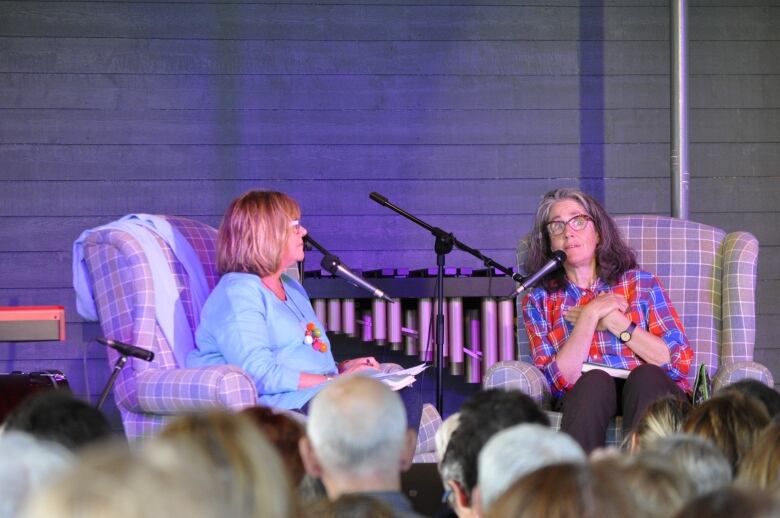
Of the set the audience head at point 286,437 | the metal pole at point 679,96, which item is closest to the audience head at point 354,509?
the audience head at point 286,437

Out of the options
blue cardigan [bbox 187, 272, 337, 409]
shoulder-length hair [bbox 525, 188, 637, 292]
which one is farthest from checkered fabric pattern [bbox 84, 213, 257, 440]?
shoulder-length hair [bbox 525, 188, 637, 292]

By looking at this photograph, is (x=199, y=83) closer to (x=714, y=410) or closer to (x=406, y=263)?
(x=406, y=263)

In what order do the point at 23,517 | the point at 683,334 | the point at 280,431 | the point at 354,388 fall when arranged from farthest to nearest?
1. the point at 683,334
2. the point at 280,431
3. the point at 354,388
4. the point at 23,517

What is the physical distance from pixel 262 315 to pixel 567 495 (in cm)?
262

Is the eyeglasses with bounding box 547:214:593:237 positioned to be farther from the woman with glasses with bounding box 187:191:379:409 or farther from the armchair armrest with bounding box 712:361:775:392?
the woman with glasses with bounding box 187:191:379:409

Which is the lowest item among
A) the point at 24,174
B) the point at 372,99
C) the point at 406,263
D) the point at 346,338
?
the point at 346,338

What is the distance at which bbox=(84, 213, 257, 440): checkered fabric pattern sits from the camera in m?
3.65

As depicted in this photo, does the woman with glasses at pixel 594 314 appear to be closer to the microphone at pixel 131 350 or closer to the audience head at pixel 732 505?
the microphone at pixel 131 350

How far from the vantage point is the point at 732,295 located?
434 centimetres

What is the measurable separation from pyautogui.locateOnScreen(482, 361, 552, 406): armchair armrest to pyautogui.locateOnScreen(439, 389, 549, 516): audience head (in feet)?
5.10

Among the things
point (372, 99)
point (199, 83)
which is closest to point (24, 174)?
point (199, 83)

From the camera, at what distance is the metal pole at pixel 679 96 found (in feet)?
17.7

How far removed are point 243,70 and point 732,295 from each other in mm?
2634

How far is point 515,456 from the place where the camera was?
163cm
